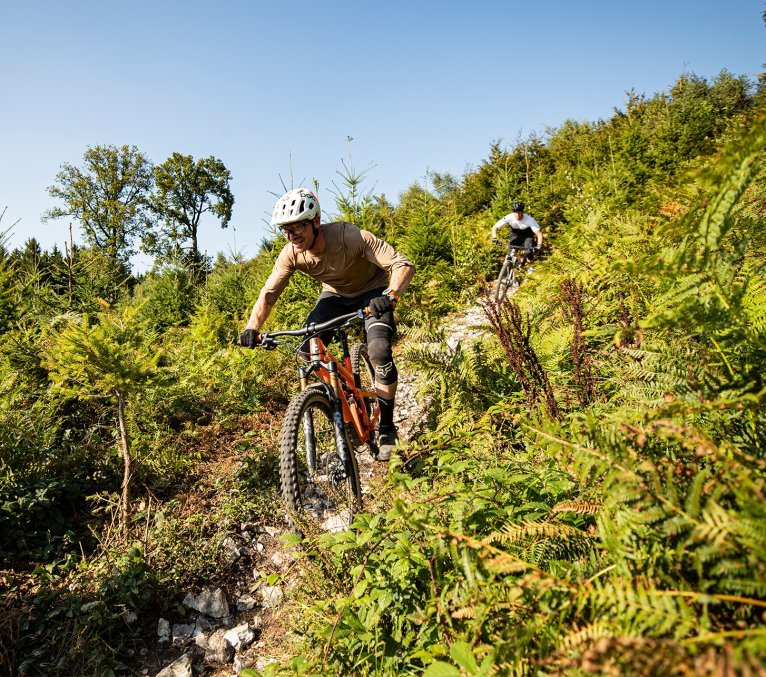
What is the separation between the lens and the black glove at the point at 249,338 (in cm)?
391

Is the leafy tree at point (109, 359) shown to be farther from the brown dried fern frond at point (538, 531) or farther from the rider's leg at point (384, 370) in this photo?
the brown dried fern frond at point (538, 531)

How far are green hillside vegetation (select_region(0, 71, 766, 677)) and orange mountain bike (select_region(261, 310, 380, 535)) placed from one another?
44 cm

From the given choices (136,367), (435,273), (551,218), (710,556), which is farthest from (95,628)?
(551,218)

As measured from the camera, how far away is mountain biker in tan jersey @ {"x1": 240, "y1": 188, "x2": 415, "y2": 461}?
158 inches

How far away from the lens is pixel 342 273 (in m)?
4.54

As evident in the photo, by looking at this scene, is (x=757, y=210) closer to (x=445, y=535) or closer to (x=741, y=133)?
(x=741, y=133)

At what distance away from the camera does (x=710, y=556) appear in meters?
1.00

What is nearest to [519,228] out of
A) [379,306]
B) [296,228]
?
[296,228]

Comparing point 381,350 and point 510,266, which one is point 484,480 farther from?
point 510,266

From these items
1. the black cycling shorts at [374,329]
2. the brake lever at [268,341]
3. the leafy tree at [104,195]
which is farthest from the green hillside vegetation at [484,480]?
the leafy tree at [104,195]

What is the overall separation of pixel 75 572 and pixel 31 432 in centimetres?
179

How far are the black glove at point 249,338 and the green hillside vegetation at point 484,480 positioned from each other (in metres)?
0.92

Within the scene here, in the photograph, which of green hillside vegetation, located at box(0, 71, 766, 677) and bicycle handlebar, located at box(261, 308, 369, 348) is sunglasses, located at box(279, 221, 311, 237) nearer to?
bicycle handlebar, located at box(261, 308, 369, 348)

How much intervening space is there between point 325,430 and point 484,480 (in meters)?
2.45
